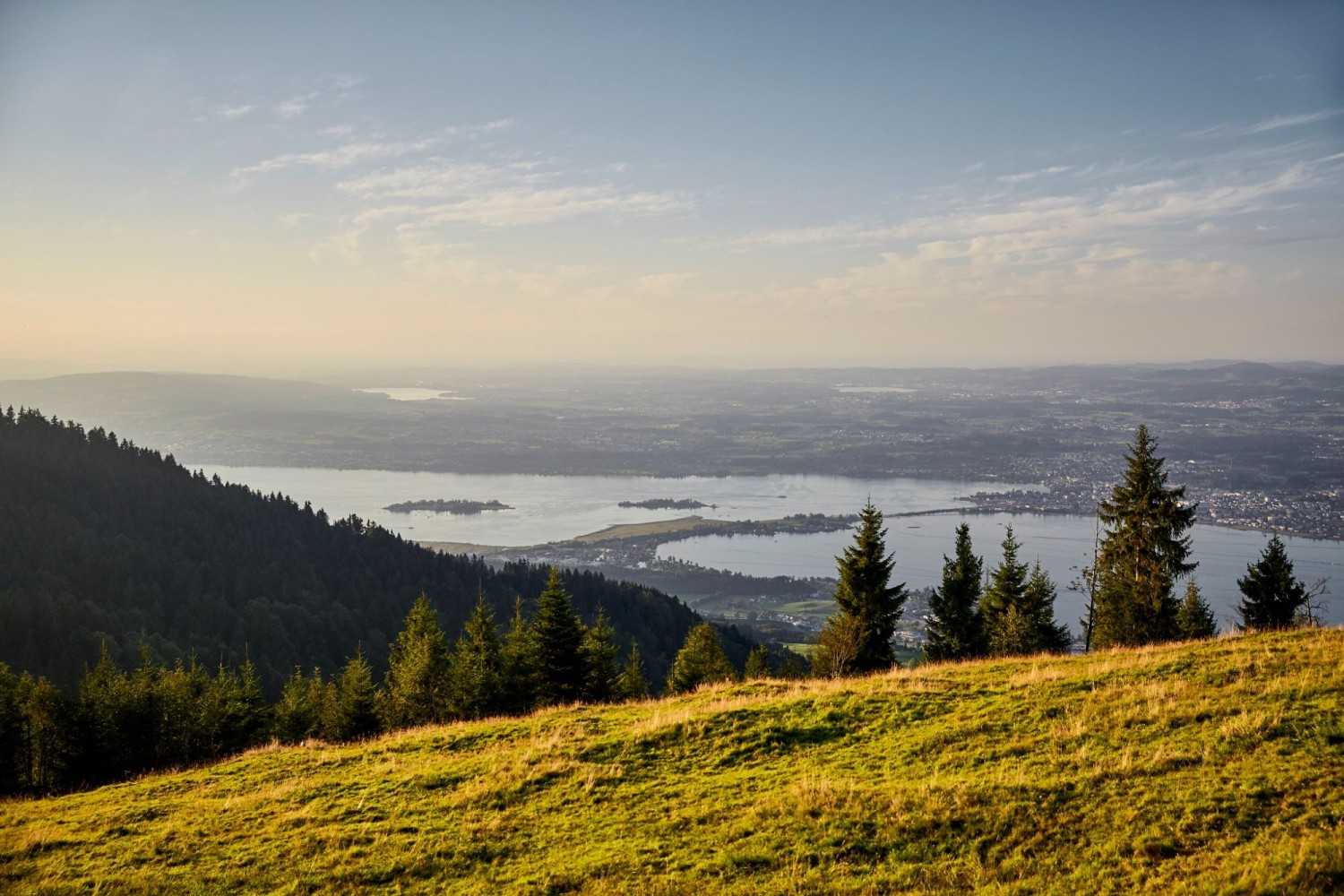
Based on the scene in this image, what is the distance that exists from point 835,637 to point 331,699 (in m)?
26.9

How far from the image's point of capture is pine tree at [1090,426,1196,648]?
35625 millimetres

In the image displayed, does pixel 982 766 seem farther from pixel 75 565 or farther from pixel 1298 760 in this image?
pixel 75 565

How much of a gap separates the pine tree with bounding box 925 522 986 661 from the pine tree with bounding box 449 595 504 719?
73.6 ft

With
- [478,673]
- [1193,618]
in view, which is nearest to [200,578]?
[478,673]

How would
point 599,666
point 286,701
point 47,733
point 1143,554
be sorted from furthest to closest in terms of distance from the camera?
1. point 286,701
2. point 599,666
3. point 1143,554
4. point 47,733

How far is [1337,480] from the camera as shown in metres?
156

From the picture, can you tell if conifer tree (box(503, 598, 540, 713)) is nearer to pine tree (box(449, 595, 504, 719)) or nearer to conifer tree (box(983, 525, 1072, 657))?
pine tree (box(449, 595, 504, 719))

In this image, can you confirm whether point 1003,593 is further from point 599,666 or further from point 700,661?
point 599,666

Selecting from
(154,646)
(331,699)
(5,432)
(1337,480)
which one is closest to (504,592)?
(154,646)

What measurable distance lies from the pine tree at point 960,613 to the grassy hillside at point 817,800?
2019cm

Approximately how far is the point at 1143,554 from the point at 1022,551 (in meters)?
101

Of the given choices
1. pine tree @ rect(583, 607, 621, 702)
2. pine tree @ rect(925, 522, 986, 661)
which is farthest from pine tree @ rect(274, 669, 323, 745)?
pine tree @ rect(925, 522, 986, 661)

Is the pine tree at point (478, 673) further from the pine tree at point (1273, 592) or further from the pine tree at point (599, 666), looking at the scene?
the pine tree at point (1273, 592)

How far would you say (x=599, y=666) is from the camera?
3738 centimetres
